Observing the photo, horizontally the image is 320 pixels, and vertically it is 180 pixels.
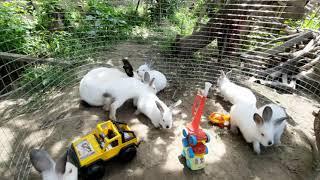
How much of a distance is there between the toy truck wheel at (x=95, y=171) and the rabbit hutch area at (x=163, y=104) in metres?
0.01

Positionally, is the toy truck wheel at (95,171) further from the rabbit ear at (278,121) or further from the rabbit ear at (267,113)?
the rabbit ear at (278,121)

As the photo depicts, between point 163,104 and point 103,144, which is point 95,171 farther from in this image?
point 163,104

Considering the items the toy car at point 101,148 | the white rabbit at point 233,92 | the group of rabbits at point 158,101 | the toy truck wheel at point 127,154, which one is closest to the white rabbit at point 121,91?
the group of rabbits at point 158,101

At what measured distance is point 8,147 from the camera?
2.98m

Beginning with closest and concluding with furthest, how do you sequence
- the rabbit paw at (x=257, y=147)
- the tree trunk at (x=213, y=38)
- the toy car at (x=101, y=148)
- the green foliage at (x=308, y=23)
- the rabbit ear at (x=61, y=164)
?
the rabbit ear at (x=61, y=164) < the toy car at (x=101, y=148) < the rabbit paw at (x=257, y=147) < the tree trunk at (x=213, y=38) < the green foliage at (x=308, y=23)

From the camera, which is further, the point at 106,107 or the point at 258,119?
the point at 106,107

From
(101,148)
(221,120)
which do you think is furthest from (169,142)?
(101,148)

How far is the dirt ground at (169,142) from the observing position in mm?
2893

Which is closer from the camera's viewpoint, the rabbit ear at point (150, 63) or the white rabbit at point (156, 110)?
the white rabbit at point (156, 110)

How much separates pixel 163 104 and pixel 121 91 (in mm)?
611

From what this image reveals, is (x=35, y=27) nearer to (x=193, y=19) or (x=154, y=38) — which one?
(x=154, y=38)

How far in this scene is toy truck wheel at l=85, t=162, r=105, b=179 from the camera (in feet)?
8.50

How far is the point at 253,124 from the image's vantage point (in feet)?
10.3

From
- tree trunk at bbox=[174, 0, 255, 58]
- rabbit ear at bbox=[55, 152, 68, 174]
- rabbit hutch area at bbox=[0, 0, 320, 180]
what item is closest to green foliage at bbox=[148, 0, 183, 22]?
rabbit hutch area at bbox=[0, 0, 320, 180]
